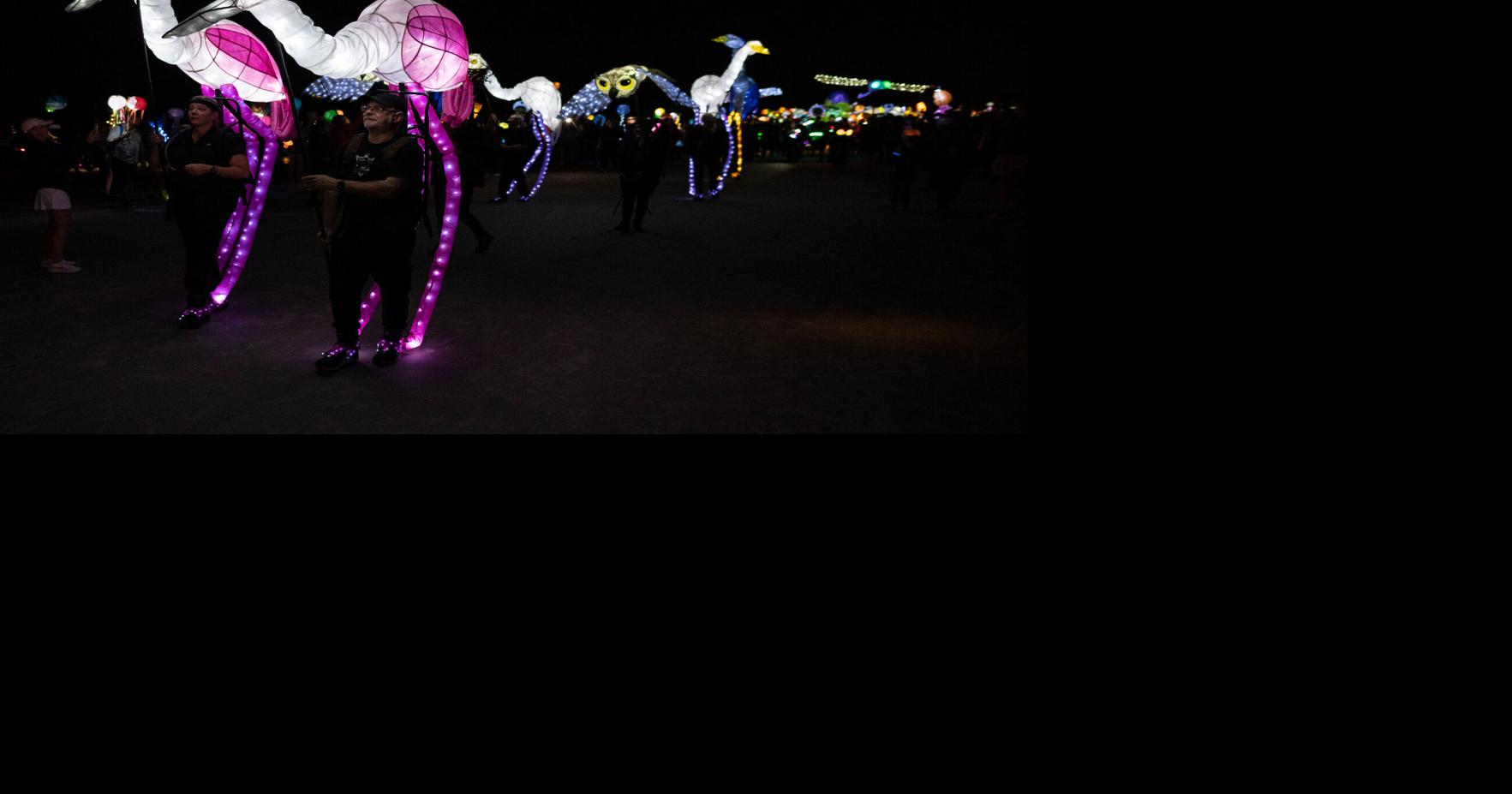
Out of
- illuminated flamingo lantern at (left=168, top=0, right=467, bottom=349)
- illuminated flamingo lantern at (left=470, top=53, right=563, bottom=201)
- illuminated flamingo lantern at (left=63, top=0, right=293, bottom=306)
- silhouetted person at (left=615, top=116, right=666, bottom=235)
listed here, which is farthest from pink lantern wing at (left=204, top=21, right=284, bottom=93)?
illuminated flamingo lantern at (left=470, top=53, right=563, bottom=201)

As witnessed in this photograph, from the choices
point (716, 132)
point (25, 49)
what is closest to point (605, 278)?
point (716, 132)

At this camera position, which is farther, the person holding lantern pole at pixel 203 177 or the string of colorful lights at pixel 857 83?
the string of colorful lights at pixel 857 83

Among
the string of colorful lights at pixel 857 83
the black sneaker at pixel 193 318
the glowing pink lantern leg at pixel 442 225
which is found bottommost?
the black sneaker at pixel 193 318

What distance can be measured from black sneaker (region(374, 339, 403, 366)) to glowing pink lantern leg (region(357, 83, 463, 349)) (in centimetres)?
32

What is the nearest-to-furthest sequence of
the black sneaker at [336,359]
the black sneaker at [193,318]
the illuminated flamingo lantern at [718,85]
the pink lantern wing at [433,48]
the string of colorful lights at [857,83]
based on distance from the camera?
1. the black sneaker at [336,359]
2. the pink lantern wing at [433,48]
3. the black sneaker at [193,318]
4. the illuminated flamingo lantern at [718,85]
5. the string of colorful lights at [857,83]

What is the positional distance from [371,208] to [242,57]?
2357 mm

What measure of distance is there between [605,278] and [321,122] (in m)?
13.6

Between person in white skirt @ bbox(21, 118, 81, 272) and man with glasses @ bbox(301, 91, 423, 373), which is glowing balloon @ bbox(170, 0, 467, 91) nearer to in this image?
man with glasses @ bbox(301, 91, 423, 373)

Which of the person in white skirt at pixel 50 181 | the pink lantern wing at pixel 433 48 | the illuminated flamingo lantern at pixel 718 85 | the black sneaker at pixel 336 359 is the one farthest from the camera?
the illuminated flamingo lantern at pixel 718 85

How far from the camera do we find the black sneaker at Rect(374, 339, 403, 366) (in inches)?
224

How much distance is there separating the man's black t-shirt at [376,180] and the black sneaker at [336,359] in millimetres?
702

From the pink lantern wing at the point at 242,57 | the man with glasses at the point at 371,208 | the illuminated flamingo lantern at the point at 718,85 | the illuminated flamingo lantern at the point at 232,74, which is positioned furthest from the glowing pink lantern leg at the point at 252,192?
the illuminated flamingo lantern at the point at 718,85

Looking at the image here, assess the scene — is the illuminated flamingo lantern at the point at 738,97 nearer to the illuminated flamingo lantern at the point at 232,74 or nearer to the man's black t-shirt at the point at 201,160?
the illuminated flamingo lantern at the point at 232,74

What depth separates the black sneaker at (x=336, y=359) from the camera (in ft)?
18.1
